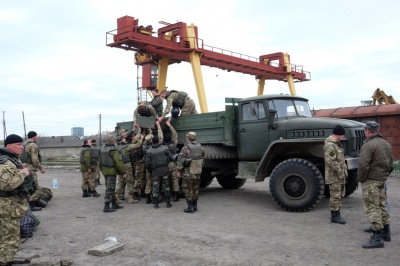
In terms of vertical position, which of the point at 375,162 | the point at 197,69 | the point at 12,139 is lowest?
the point at 375,162

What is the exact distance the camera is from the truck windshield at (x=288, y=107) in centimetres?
769

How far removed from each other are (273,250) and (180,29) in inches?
677

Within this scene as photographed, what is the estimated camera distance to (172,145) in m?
8.68

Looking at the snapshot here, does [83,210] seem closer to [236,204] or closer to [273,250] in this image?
[236,204]

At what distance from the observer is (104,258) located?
14.5 feet

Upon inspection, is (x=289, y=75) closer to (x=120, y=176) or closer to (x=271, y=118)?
(x=271, y=118)

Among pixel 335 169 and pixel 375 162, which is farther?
pixel 335 169

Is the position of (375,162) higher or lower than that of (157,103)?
lower

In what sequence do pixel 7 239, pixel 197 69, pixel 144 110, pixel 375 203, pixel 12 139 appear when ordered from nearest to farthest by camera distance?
pixel 7 239, pixel 12 139, pixel 375 203, pixel 144 110, pixel 197 69

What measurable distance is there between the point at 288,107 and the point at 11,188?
5779 millimetres

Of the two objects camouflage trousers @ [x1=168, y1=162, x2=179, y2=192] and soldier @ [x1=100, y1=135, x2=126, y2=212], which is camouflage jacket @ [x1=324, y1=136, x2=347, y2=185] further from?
soldier @ [x1=100, y1=135, x2=126, y2=212]

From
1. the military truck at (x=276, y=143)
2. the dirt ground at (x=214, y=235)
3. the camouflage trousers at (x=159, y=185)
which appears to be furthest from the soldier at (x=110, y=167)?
the military truck at (x=276, y=143)

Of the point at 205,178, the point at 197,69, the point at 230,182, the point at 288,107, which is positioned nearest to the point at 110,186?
the point at 205,178

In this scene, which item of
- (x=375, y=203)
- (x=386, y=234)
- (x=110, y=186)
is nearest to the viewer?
(x=375, y=203)
